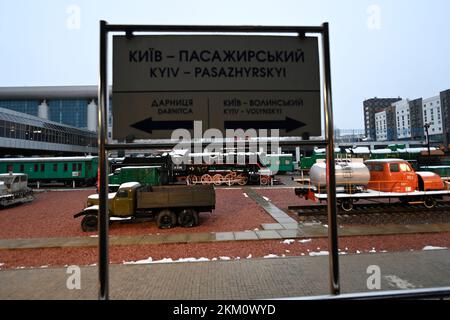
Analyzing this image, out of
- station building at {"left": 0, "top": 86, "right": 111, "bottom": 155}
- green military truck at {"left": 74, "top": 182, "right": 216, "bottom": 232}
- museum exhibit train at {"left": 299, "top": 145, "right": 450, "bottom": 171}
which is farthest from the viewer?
station building at {"left": 0, "top": 86, "right": 111, "bottom": 155}

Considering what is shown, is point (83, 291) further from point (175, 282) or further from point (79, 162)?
point (79, 162)

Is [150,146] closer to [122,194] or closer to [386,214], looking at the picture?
[122,194]

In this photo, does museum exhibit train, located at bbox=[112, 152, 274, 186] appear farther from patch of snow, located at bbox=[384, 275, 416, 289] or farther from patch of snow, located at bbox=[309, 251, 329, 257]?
patch of snow, located at bbox=[384, 275, 416, 289]

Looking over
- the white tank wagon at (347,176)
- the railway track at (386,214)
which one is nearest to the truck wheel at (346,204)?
the railway track at (386,214)

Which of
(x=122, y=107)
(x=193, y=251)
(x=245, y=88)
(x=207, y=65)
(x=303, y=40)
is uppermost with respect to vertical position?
(x=303, y=40)

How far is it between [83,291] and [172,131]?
558cm

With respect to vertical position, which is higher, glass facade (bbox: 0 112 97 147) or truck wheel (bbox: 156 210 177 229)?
glass facade (bbox: 0 112 97 147)

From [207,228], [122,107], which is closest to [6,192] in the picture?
[207,228]

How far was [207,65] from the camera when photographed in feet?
7.88

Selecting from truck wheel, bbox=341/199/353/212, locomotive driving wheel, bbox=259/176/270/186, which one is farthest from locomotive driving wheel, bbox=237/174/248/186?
truck wheel, bbox=341/199/353/212

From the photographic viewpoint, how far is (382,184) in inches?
565

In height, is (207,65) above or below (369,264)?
above

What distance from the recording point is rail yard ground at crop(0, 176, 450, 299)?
25.8 feet

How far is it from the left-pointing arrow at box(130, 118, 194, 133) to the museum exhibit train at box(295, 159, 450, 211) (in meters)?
12.1
